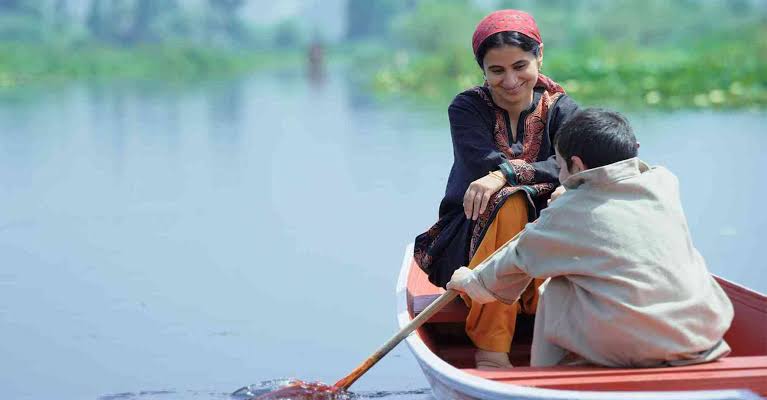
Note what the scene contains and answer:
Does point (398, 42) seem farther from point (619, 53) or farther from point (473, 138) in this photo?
point (473, 138)

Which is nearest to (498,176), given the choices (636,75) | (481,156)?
(481,156)

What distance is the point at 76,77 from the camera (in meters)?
22.5

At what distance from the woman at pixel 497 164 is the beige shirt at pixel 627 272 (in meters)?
0.48

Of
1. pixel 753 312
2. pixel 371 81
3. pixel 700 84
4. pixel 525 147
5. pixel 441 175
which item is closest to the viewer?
pixel 753 312

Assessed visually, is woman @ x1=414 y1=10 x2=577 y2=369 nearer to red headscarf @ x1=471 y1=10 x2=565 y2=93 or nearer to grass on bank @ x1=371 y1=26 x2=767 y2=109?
red headscarf @ x1=471 y1=10 x2=565 y2=93

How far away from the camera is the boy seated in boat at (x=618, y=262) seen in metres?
2.46

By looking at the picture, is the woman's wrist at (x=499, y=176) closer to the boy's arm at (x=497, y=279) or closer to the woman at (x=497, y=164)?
the woman at (x=497, y=164)

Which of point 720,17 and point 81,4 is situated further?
point 81,4

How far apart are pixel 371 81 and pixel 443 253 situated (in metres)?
16.5

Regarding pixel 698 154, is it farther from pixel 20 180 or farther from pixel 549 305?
pixel 549 305

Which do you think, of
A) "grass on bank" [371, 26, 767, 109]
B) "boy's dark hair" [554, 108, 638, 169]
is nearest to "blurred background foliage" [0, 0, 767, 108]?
"grass on bank" [371, 26, 767, 109]

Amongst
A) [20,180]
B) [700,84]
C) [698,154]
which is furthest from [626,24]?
[20,180]

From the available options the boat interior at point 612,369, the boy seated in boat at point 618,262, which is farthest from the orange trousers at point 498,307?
the boy seated in boat at point 618,262

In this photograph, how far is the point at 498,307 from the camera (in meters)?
3.04
